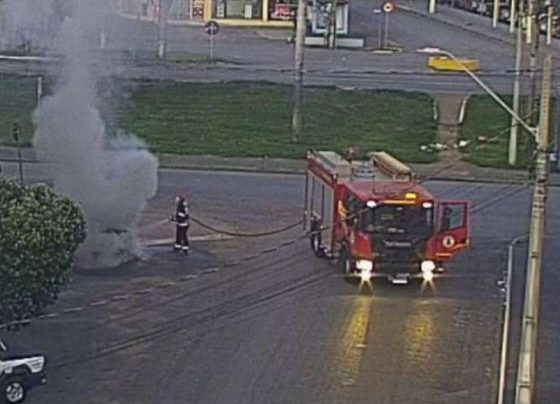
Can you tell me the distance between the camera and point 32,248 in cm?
2442

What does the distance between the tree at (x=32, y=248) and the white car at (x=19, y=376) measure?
1311 millimetres

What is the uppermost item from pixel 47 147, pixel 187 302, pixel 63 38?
pixel 63 38

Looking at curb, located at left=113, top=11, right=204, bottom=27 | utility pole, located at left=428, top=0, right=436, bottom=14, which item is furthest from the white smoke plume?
utility pole, located at left=428, top=0, right=436, bottom=14

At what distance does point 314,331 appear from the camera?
27547 mm

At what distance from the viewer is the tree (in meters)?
24.3

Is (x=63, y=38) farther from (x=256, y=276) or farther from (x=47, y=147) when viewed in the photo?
(x=256, y=276)

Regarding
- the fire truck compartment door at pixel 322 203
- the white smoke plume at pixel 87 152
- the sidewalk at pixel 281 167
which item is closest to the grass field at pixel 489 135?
the sidewalk at pixel 281 167

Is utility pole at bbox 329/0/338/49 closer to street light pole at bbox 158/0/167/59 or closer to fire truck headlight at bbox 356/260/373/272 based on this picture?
street light pole at bbox 158/0/167/59

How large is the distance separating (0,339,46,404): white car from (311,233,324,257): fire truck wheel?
36.2 ft

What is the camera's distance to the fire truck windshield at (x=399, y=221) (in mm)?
31219

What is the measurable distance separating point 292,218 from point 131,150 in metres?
4.72

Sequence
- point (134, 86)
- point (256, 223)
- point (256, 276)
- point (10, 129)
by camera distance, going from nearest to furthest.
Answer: point (256, 276) < point (256, 223) < point (10, 129) < point (134, 86)

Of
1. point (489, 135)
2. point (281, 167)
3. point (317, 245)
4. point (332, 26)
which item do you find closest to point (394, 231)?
point (317, 245)

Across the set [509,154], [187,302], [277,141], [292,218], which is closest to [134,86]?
[277,141]
